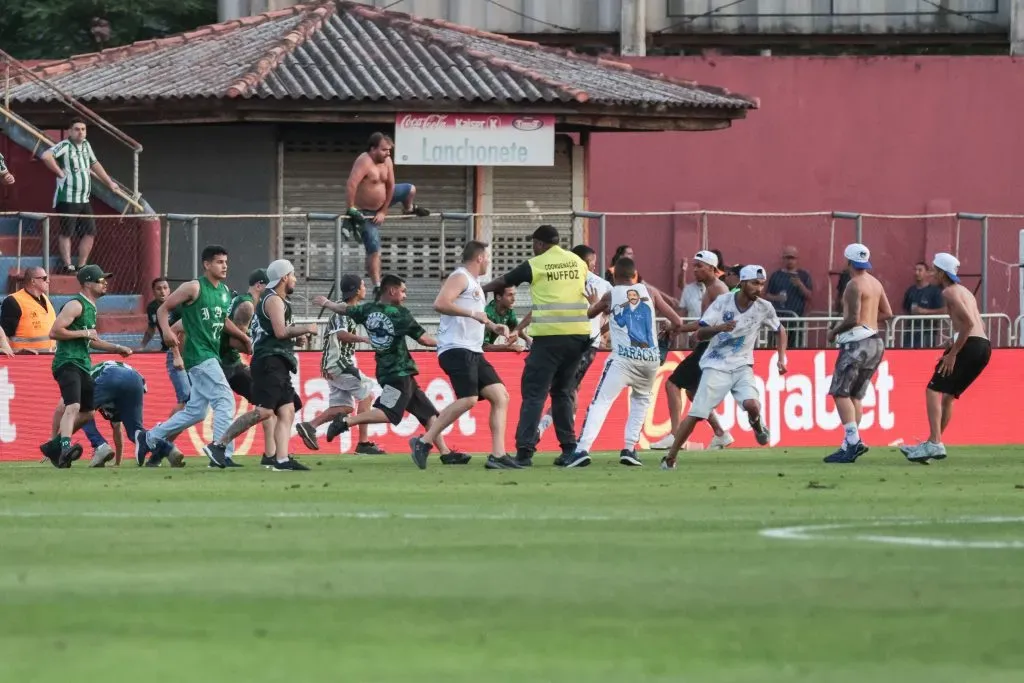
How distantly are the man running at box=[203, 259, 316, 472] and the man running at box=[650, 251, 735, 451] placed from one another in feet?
12.8

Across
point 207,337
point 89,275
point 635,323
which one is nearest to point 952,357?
point 635,323

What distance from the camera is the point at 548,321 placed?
17.3 metres

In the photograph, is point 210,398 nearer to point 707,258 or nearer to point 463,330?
point 463,330

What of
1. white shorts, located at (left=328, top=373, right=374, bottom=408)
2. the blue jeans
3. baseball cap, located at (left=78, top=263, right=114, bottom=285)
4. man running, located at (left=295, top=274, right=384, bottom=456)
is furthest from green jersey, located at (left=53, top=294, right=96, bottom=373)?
white shorts, located at (left=328, top=373, right=374, bottom=408)

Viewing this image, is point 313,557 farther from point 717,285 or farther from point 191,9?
point 191,9

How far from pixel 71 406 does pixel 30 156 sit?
30.3ft

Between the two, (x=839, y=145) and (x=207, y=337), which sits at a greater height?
(x=839, y=145)

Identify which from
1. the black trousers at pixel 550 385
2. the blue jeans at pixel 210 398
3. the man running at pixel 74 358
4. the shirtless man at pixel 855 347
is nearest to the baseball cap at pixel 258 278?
the man running at pixel 74 358

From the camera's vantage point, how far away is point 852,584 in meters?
7.74

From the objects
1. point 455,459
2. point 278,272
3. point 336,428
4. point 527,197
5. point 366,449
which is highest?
point 527,197

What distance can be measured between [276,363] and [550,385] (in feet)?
7.33

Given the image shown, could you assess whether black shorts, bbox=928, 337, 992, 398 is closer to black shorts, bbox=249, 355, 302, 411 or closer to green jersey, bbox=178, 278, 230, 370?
black shorts, bbox=249, 355, 302, 411

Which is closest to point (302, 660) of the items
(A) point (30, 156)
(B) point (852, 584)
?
(B) point (852, 584)

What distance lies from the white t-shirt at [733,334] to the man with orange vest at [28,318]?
6.22 m
